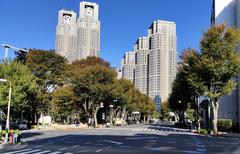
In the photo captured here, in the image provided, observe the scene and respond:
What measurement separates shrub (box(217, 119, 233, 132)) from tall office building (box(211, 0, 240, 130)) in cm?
317

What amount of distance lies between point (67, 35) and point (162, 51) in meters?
47.4

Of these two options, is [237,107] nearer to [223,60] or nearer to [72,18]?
[223,60]

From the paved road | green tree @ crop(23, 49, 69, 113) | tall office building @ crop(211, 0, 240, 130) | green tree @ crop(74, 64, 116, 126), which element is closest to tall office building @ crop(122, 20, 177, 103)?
green tree @ crop(74, 64, 116, 126)

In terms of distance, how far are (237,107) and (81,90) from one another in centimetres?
2926

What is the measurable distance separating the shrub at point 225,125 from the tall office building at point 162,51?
403ft

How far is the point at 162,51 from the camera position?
582 ft

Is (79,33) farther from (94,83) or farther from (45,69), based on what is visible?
(45,69)

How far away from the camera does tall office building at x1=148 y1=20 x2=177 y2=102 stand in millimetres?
179875

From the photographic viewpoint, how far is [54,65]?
70.2 metres

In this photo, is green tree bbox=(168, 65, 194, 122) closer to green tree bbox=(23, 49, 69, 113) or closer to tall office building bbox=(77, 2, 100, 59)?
green tree bbox=(23, 49, 69, 113)

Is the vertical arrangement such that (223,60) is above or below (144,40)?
below

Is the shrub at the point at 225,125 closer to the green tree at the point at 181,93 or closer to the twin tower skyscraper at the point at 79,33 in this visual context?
the green tree at the point at 181,93

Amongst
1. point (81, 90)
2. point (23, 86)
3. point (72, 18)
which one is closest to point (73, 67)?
point (81, 90)

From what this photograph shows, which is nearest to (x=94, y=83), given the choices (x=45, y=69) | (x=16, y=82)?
(x=45, y=69)
